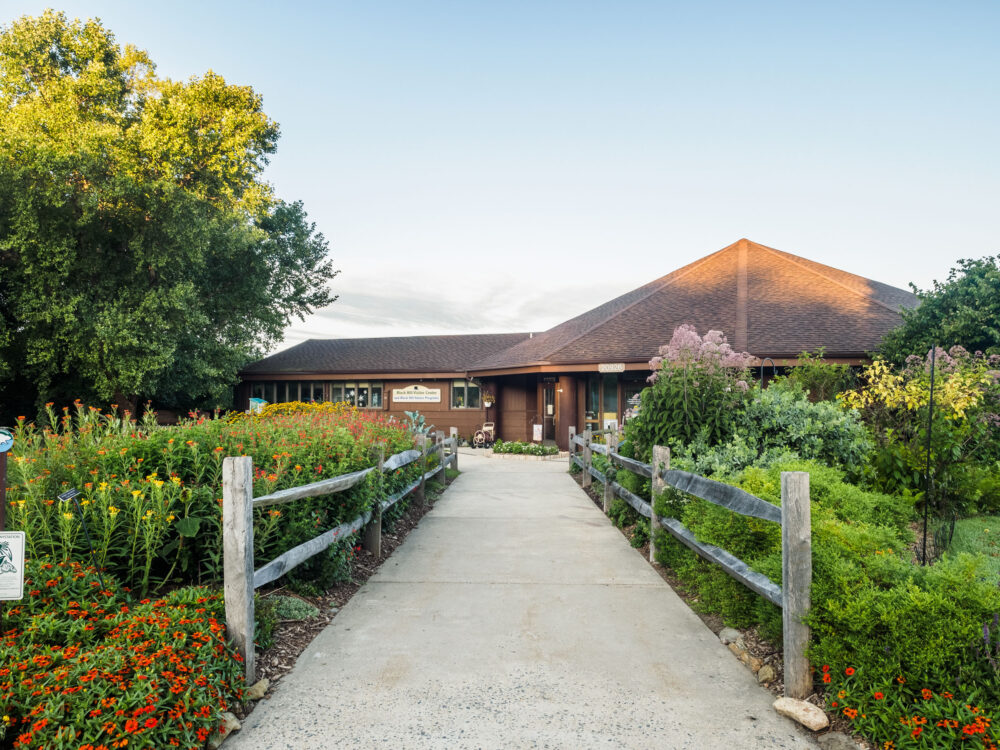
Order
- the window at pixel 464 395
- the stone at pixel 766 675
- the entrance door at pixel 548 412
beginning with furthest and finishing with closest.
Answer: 1. the window at pixel 464 395
2. the entrance door at pixel 548 412
3. the stone at pixel 766 675

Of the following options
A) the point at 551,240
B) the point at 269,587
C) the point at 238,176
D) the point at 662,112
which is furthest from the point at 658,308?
the point at 238,176

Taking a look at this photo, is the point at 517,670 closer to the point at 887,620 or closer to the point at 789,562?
the point at 789,562

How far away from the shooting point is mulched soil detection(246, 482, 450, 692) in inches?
134

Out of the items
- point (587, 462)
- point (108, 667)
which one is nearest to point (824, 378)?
point (587, 462)

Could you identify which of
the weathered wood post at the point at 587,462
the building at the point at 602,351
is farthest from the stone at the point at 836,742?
the building at the point at 602,351

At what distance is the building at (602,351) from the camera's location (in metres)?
16.3

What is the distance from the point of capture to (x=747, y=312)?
1714cm

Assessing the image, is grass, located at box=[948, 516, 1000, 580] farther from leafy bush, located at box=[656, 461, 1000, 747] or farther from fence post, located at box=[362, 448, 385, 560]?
fence post, located at box=[362, 448, 385, 560]

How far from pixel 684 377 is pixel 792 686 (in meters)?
3.97

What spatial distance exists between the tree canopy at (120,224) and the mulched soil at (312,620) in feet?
51.5

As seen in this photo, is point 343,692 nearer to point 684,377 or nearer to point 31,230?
point 684,377

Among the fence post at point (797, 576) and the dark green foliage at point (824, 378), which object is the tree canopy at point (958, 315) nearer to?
the dark green foliage at point (824, 378)

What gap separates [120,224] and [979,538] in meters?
23.2

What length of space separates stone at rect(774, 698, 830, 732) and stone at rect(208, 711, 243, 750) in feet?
8.83
